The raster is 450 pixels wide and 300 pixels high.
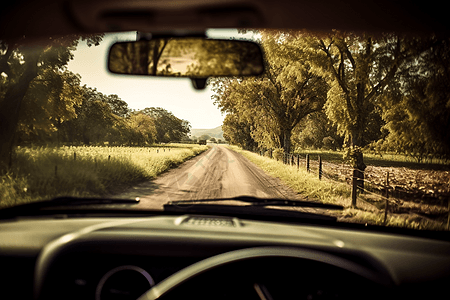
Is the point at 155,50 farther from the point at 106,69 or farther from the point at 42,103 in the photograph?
the point at 42,103

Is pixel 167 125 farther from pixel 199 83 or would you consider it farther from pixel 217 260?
pixel 217 260

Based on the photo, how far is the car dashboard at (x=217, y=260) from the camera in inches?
64.6

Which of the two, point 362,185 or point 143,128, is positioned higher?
point 143,128

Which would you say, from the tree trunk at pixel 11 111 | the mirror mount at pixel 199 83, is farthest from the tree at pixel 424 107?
the tree trunk at pixel 11 111

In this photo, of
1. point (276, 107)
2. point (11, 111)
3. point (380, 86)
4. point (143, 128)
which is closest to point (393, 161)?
point (380, 86)

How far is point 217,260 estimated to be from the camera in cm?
170

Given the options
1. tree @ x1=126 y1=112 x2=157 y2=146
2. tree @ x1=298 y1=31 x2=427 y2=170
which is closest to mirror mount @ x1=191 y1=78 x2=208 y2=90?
tree @ x1=126 y1=112 x2=157 y2=146

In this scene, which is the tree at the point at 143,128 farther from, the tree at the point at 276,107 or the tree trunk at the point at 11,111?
the tree at the point at 276,107

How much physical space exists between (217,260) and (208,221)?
1.83ft

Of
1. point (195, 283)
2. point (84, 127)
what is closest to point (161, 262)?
point (195, 283)

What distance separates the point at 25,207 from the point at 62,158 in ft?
4.25

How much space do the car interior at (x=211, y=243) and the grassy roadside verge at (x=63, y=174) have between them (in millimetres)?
675

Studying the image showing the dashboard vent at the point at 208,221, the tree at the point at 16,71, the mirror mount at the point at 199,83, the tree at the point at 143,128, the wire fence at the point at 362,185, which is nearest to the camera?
the dashboard vent at the point at 208,221

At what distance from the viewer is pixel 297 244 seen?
1.91m
